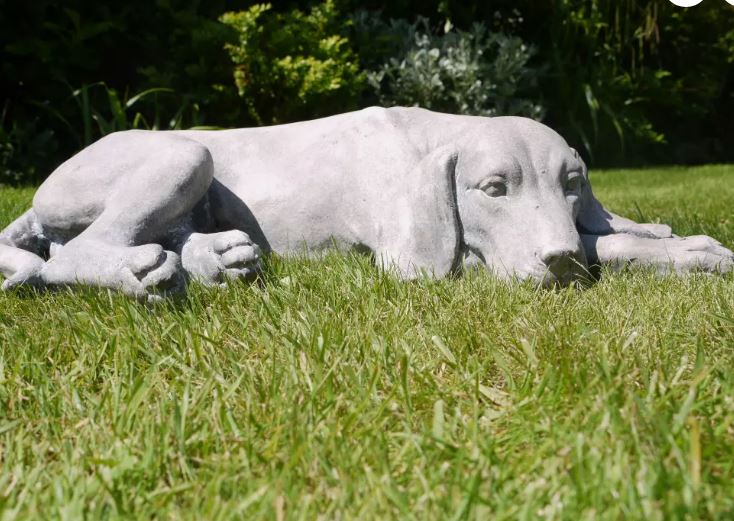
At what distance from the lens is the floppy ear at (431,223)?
2725 millimetres

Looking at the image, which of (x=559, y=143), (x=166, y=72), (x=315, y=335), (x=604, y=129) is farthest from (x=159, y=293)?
(x=604, y=129)

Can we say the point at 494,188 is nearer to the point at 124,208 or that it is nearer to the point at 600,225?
the point at 600,225

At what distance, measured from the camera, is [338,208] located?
2945mm

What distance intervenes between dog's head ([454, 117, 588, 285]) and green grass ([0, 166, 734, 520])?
12 cm

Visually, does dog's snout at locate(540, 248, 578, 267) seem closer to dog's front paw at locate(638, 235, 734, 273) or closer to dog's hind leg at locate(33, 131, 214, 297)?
dog's front paw at locate(638, 235, 734, 273)

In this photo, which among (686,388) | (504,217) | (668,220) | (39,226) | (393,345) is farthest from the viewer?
(668,220)

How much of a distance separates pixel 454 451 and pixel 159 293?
1219mm

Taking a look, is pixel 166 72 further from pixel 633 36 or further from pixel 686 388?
pixel 686 388

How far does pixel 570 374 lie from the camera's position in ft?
5.90

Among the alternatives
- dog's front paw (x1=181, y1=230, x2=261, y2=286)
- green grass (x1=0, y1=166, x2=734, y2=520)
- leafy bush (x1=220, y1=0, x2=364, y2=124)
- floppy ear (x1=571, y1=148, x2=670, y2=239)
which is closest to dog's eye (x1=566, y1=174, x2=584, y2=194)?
floppy ear (x1=571, y1=148, x2=670, y2=239)

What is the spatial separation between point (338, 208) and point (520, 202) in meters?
0.66

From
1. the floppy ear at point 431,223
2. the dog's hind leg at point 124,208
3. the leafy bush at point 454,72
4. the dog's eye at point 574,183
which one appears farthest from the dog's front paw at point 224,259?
the leafy bush at point 454,72

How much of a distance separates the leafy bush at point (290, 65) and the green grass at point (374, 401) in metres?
4.36

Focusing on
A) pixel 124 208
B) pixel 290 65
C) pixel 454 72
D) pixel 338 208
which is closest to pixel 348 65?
pixel 290 65
